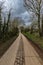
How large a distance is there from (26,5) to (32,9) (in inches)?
85.3

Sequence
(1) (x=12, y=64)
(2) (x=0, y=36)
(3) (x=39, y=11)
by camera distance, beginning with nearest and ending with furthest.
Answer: (1) (x=12, y=64), (2) (x=0, y=36), (3) (x=39, y=11)

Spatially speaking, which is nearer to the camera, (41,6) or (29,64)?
(29,64)

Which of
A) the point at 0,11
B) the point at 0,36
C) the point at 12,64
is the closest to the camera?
the point at 12,64

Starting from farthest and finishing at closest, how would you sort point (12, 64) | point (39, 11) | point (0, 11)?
1. point (39, 11)
2. point (0, 11)
3. point (12, 64)

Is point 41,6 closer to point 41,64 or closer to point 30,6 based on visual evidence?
point 30,6

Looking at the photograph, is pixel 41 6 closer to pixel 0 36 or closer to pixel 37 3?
pixel 37 3

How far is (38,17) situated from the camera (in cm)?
4528

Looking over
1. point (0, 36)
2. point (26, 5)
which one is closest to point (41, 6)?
point (26, 5)

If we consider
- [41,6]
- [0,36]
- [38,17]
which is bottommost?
[0,36]

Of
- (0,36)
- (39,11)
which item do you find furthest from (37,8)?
(0,36)

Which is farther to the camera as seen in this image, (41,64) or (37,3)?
(37,3)

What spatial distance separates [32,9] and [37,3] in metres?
1.98

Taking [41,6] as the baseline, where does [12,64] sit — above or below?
below

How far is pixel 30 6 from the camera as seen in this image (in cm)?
4681
